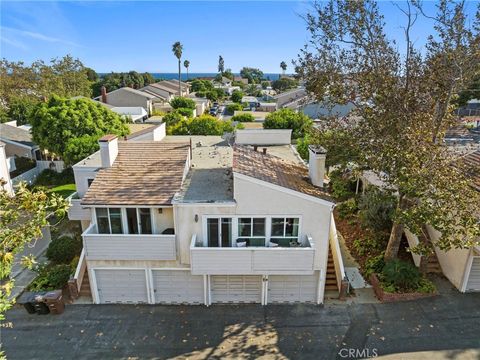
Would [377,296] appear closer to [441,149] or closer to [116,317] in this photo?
[441,149]

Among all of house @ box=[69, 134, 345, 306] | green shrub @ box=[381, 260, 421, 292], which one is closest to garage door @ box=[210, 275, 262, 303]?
house @ box=[69, 134, 345, 306]

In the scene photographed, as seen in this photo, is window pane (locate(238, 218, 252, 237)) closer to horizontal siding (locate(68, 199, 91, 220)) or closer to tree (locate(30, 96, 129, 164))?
horizontal siding (locate(68, 199, 91, 220))

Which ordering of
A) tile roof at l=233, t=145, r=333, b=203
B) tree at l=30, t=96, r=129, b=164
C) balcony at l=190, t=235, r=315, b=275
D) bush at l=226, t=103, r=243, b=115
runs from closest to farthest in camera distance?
balcony at l=190, t=235, r=315, b=275
tile roof at l=233, t=145, r=333, b=203
tree at l=30, t=96, r=129, b=164
bush at l=226, t=103, r=243, b=115

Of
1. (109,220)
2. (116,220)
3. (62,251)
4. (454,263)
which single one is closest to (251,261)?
(116,220)

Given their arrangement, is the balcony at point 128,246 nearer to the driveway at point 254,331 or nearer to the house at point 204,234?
the house at point 204,234

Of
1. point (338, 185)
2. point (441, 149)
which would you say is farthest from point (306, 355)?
point (338, 185)


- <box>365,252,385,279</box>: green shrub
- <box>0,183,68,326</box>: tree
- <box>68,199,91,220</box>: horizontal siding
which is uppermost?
<box>0,183,68,326</box>: tree

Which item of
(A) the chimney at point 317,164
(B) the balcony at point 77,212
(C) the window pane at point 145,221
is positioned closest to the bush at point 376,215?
(A) the chimney at point 317,164
